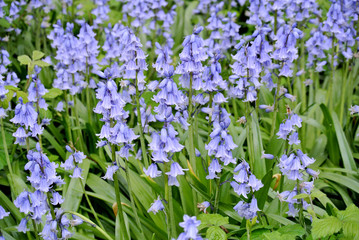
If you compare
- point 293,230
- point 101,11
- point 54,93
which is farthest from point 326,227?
point 101,11

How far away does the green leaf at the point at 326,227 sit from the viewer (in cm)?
281

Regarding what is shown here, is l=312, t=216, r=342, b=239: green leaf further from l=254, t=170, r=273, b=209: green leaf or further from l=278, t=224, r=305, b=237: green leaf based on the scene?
l=254, t=170, r=273, b=209: green leaf

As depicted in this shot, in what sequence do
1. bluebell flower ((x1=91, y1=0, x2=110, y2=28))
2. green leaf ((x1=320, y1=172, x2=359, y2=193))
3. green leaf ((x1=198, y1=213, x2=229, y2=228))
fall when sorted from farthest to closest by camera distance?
bluebell flower ((x1=91, y1=0, x2=110, y2=28)), green leaf ((x1=320, y1=172, x2=359, y2=193)), green leaf ((x1=198, y1=213, x2=229, y2=228))

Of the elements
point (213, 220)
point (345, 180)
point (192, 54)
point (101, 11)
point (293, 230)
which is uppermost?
point (101, 11)

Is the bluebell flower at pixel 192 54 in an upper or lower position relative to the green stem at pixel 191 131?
upper

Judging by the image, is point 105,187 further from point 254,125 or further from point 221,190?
point 254,125

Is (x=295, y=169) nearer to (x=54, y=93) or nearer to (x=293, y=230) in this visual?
(x=293, y=230)

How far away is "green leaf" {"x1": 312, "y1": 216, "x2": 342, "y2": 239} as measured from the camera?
2.81m

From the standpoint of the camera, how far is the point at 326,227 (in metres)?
2.84

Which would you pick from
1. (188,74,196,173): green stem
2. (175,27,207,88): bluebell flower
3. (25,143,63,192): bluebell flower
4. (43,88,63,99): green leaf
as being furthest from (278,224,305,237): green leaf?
(43,88,63,99): green leaf

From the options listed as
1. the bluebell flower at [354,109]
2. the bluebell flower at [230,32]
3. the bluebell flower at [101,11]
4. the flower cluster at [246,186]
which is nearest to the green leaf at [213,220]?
the flower cluster at [246,186]

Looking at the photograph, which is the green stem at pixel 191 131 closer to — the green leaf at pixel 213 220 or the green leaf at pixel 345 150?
the green leaf at pixel 213 220

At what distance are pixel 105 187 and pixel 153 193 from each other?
25.9 inches

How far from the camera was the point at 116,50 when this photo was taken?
5.50 m
